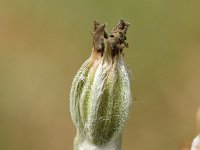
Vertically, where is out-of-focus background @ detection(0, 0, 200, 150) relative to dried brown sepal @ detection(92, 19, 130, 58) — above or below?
above

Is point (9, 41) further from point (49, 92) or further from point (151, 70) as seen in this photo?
point (151, 70)

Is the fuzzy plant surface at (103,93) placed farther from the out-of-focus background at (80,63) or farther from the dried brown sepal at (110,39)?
the out-of-focus background at (80,63)

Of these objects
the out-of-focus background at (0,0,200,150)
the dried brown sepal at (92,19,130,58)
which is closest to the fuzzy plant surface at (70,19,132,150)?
the dried brown sepal at (92,19,130,58)

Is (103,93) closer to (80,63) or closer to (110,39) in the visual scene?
(110,39)

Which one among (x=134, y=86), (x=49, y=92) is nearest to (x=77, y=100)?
(x=134, y=86)

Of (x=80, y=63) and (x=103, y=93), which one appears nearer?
(x=103, y=93)

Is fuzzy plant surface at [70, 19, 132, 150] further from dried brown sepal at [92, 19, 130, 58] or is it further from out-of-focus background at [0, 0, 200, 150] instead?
out-of-focus background at [0, 0, 200, 150]

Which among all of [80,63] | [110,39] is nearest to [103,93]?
[110,39]

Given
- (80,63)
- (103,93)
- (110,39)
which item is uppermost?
(80,63)
